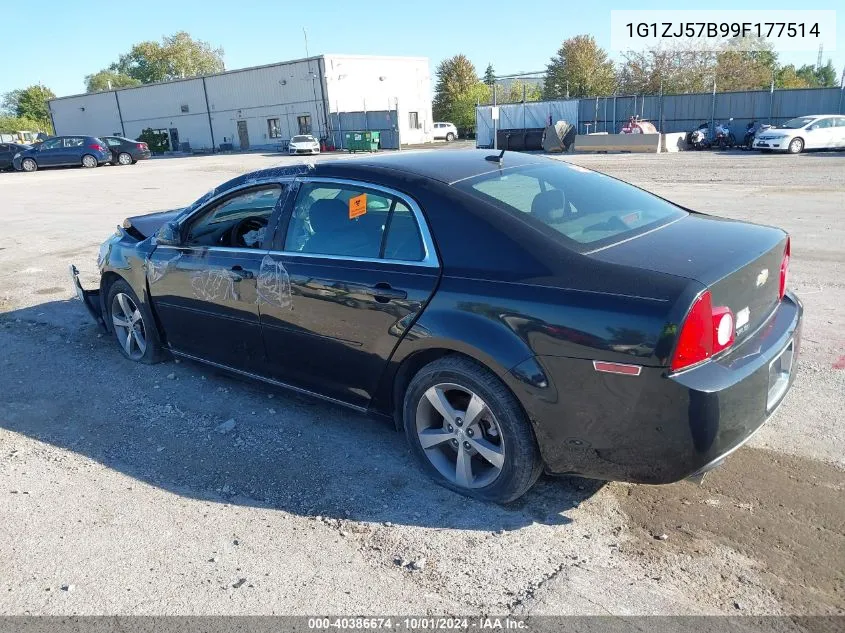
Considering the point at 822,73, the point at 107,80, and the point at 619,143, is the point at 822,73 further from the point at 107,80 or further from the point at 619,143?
the point at 107,80

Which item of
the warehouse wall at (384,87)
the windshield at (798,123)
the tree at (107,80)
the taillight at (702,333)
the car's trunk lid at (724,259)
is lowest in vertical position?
the windshield at (798,123)

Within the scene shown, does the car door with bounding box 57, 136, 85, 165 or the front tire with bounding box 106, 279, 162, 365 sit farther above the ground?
the car door with bounding box 57, 136, 85, 165

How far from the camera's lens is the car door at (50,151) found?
108ft

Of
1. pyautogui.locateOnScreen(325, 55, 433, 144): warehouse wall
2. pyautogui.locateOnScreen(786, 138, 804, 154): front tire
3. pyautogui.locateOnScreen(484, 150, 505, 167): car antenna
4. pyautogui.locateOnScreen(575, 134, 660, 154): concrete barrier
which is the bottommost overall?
pyautogui.locateOnScreen(786, 138, 804, 154): front tire

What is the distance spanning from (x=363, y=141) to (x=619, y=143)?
57.0 ft

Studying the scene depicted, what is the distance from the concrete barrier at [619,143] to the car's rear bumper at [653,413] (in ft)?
98.4

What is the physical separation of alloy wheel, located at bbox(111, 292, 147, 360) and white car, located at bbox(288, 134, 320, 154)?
37591 millimetres

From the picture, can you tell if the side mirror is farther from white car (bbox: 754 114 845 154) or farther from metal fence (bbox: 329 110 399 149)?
metal fence (bbox: 329 110 399 149)

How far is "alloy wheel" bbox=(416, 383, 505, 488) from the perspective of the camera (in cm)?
320

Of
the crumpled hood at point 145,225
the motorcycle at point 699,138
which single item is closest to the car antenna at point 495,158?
the crumpled hood at point 145,225

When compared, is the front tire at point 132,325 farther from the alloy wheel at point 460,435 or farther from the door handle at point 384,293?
the alloy wheel at point 460,435

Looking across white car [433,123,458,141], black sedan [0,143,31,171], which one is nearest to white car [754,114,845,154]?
white car [433,123,458,141]

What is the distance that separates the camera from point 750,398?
9.20 ft

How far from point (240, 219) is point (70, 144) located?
111 feet
